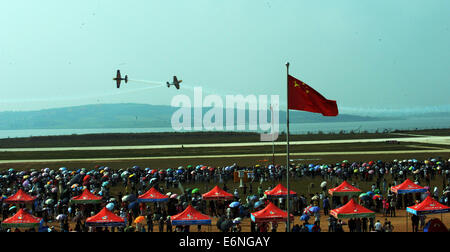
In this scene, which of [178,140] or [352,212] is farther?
[178,140]

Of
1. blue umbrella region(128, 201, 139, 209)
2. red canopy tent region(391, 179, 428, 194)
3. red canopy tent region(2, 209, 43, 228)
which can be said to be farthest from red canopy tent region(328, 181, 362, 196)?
red canopy tent region(2, 209, 43, 228)

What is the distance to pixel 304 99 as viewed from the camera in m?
15.1

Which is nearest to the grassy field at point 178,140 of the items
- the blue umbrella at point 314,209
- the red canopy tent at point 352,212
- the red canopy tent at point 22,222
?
the blue umbrella at point 314,209

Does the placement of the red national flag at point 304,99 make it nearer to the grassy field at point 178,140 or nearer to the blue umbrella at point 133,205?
the blue umbrella at point 133,205

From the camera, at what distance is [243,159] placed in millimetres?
53875

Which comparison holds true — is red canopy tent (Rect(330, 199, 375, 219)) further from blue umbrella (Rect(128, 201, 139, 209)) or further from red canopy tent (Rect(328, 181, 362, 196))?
blue umbrella (Rect(128, 201, 139, 209))

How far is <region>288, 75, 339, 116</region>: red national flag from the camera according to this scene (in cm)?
1505

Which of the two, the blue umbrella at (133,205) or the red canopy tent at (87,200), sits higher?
the red canopy tent at (87,200)

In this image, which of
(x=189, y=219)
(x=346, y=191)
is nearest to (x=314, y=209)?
(x=346, y=191)

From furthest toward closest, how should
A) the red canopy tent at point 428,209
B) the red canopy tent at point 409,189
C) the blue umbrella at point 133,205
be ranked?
the red canopy tent at point 409,189, the blue umbrella at point 133,205, the red canopy tent at point 428,209

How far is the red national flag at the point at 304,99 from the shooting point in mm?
15055

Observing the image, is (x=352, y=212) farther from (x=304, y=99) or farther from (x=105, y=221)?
(x=105, y=221)
